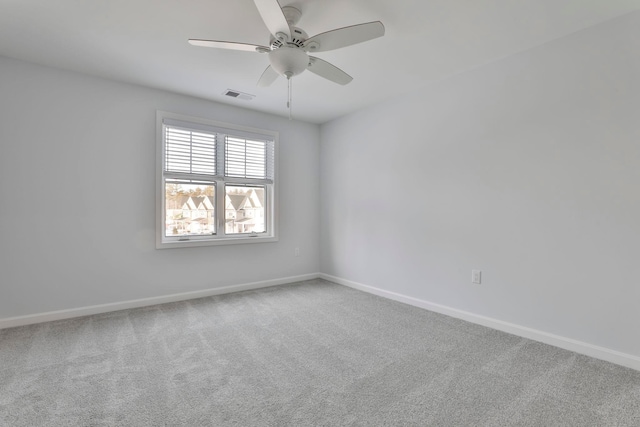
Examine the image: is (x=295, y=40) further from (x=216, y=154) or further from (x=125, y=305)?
(x=125, y=305)

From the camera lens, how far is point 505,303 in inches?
110

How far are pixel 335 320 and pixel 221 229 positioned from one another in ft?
6.44

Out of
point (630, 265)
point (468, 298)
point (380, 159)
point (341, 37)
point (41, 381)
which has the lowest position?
point (41, 381)

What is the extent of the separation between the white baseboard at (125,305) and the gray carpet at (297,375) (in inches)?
4.6

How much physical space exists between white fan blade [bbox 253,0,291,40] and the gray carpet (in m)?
2.21

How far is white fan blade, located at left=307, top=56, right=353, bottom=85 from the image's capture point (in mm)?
2286

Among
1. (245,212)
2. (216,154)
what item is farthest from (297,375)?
(216,154)

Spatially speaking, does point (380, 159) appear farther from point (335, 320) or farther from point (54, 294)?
point (54, 294)

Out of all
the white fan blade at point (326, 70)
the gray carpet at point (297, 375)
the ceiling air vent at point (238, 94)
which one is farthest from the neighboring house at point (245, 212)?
the white fan blade at point (326, 70)

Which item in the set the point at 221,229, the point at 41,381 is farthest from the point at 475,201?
the point at 41,381

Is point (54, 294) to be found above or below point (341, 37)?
below

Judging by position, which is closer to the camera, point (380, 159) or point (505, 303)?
point (505, 303)

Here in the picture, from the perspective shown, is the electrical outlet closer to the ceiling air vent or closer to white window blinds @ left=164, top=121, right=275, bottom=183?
white window blinds @ left=164, top=121, right=275, bottom=183

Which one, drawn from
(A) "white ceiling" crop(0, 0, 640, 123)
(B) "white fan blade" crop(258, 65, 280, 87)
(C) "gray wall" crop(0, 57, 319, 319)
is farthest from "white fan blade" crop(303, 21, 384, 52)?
(C) "gray wall" crop(0, 57, 319, 319)
